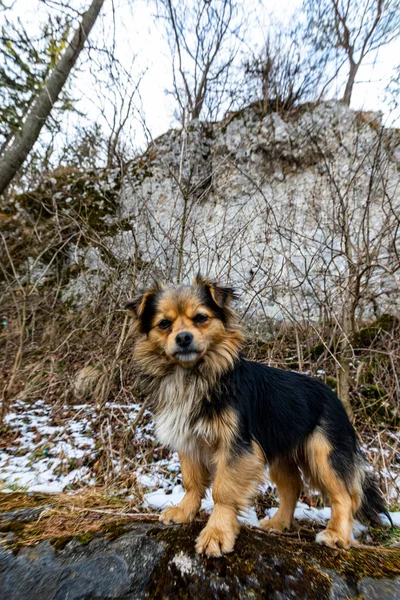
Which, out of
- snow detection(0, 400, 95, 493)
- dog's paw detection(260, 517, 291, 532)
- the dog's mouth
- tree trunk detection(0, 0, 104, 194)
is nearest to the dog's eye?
the dog's mouth

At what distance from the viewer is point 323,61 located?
9312 millimetres

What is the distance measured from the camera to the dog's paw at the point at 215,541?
5.95 ft

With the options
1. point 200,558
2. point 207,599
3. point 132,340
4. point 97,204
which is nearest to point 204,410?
Answer: point 200,558

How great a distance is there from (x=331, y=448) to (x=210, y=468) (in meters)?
0.94

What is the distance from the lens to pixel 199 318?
2639 millimetres

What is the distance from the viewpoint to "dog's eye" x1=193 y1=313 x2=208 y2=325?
263 centimetres

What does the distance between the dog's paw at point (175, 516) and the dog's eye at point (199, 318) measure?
133cm

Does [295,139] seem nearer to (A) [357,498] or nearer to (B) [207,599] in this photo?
(A) [357,498]

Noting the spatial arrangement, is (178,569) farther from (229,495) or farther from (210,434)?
(210,434)

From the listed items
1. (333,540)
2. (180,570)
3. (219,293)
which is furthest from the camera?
(219,293)

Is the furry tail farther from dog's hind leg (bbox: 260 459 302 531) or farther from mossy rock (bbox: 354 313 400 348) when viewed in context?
mossy rock (bbox: 354 313 400 348)

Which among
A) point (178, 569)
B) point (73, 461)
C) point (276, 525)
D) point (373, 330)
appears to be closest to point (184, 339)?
point (178, 569)

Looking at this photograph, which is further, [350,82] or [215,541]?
[350,82]

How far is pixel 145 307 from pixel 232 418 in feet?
3.73
